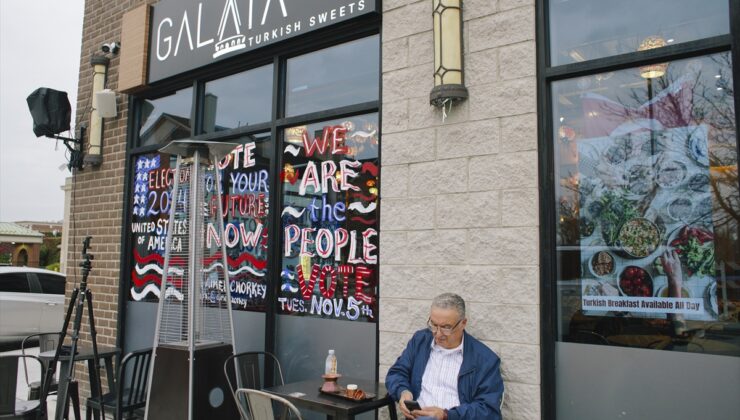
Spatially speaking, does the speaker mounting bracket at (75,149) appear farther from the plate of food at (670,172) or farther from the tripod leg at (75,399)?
the plate of food at (670,172)

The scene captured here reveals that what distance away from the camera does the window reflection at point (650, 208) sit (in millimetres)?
2881

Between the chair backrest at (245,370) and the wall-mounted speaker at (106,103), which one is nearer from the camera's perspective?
the chair backrest at (245,370)

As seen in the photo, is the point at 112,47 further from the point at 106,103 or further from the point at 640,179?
the point at 640,179

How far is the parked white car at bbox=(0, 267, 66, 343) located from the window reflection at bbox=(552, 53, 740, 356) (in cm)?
1033

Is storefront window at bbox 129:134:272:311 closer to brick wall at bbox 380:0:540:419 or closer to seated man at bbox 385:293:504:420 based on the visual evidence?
brick wall at bbox 380:0:540:419

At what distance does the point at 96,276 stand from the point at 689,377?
5.88 m

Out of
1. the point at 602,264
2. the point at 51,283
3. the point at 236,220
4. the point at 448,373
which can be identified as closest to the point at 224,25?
the point at 236,220

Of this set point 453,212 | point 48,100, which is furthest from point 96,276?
point 453,212

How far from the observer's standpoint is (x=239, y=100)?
5359 millimetres

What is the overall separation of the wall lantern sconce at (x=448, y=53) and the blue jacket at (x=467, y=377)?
151 centimetres

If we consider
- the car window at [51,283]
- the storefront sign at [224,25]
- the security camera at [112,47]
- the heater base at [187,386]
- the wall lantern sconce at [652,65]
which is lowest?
the heater base at [187,386]

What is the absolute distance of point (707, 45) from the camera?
297 cm

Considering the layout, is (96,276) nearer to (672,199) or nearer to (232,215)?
(232,215)

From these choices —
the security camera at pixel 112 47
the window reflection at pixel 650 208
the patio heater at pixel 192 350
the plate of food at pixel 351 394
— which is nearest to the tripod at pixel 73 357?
the patio heater at pixel 192 350
